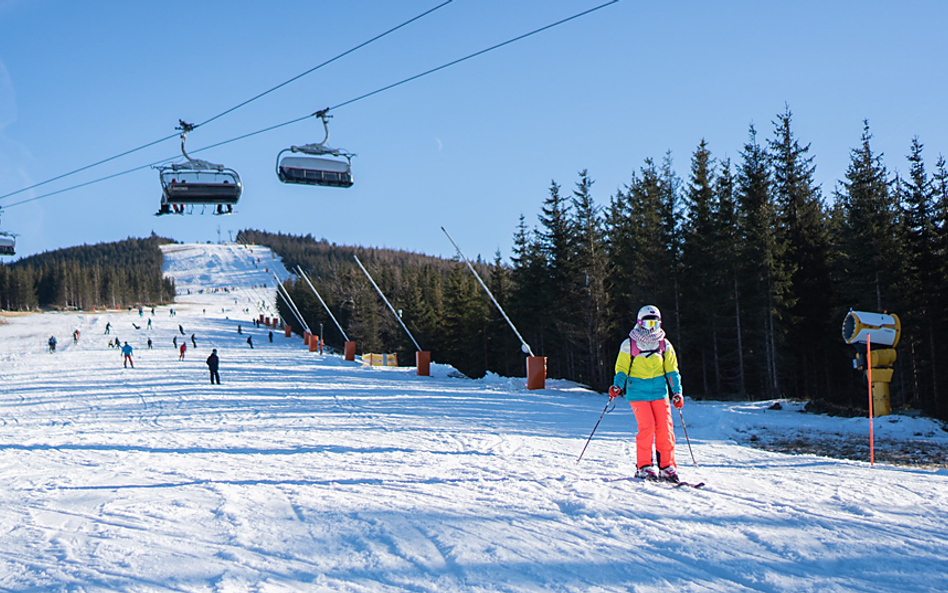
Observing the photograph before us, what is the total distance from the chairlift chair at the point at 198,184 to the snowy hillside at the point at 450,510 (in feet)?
18.7

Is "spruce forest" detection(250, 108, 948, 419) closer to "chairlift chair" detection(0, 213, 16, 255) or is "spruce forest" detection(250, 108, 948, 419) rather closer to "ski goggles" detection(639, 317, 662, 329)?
"ski goggles" detection(639, 317, 662, 329)

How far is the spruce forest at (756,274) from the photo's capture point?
24.3 metres

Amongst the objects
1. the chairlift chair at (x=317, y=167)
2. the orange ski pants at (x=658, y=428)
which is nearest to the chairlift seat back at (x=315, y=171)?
the chairlift chair at (x=317, y=167)

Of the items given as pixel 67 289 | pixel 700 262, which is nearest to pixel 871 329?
pixel 700 262

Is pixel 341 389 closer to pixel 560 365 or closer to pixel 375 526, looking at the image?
pixel 375 526

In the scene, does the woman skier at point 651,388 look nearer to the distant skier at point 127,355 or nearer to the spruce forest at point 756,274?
the spruce forest at point 756,274

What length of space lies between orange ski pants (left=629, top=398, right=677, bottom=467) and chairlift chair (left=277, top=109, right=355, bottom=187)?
987 centimetres

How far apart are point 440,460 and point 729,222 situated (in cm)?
2501

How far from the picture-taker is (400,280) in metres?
77.8

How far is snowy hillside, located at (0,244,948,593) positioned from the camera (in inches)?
157

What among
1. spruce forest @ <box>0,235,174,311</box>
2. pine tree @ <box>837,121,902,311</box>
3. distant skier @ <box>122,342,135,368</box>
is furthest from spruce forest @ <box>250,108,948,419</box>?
spruce forest @ <box>0,235,174,311</box>

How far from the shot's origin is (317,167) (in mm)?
14055

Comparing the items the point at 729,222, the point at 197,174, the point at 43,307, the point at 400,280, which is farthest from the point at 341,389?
the point at 43,307

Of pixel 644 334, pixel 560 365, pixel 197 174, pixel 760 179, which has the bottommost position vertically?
pixel 560 365
